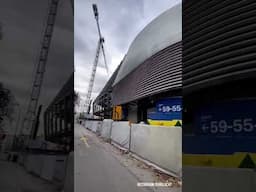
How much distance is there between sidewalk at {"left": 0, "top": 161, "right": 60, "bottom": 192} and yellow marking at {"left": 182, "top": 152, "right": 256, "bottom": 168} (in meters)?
1.28

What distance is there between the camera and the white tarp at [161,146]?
5200 mm

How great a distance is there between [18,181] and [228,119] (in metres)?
1.77

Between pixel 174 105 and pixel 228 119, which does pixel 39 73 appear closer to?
pixel 228 119

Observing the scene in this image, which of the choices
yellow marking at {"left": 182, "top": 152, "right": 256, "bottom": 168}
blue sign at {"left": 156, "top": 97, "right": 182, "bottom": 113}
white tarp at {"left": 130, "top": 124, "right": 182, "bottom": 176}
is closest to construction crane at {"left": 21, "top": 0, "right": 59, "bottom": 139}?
yellow marking at {"left": 182, "top": 152, "right": 256, "bottom": 168}

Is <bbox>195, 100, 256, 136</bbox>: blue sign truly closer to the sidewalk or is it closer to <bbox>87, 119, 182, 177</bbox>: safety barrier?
<bbox>87, 119, 182, 177</bbox>: safety barrier

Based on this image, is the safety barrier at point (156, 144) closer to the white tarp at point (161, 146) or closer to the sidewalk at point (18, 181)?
the white tarp at point (161, 146)

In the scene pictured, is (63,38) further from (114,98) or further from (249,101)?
(249,101)

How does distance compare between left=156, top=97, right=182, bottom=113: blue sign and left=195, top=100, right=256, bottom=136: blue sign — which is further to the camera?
left=156, top=97, right=182, bottom=113: blue sign

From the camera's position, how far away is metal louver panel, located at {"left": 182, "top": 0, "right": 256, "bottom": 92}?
109 inches

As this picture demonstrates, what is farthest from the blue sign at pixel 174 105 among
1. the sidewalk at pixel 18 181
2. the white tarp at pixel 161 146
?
the sidewalk at pixel 18 181

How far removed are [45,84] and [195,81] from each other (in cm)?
195

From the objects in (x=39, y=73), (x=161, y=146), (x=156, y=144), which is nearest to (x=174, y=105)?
(x=161, y=146)

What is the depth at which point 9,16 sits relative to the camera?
1.20 m

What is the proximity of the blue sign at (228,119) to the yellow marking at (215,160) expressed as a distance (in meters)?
0.16
